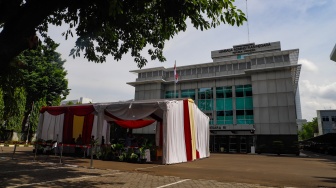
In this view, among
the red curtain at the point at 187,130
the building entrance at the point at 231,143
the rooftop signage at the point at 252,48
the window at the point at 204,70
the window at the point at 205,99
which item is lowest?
the building entrance at the point at 231,143

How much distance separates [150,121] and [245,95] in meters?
22.5

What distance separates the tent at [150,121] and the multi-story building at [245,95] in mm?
17861

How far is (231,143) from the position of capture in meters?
37.1

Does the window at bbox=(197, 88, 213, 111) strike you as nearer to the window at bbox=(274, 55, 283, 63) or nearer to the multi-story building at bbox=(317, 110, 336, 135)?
the window at bbox=(274, 55, 283, 63)

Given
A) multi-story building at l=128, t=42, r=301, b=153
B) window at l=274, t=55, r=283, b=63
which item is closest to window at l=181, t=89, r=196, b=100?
multi-story building at l=128, t=42, r=301, b=153

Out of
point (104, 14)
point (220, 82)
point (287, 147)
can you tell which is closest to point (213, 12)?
point (104, 14)

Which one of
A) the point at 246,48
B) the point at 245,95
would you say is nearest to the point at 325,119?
the point at 246,48

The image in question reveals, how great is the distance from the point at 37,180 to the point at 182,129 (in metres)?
9.24

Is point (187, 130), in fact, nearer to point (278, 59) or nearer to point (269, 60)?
point (269, 60)

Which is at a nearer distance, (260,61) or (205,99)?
(260,61)

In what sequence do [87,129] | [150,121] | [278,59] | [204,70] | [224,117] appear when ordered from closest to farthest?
[87,129]
[150,121]
[278,59]
[224,117]
[204,70]

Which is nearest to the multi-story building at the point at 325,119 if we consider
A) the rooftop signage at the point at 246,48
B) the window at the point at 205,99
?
the rooftop signage at the point at 246,48

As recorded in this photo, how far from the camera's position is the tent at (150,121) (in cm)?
1364

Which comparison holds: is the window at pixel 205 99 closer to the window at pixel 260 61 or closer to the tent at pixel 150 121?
the window at pixel 260 61
